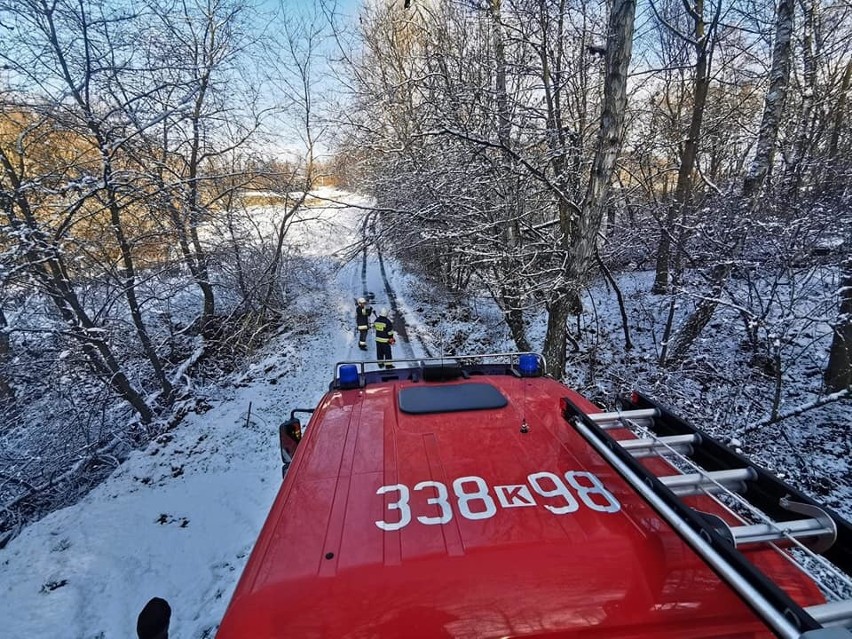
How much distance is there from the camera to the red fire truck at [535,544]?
120 centimetres

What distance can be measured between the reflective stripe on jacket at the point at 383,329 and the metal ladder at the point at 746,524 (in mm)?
7882

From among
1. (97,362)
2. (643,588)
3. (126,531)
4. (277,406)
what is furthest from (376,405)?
(97,362)

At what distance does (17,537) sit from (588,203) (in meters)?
9.47

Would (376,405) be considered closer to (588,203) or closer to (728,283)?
(588,203)

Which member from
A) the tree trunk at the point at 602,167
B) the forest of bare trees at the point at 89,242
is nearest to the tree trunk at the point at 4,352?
the forest of bare trees at the point at 89,242

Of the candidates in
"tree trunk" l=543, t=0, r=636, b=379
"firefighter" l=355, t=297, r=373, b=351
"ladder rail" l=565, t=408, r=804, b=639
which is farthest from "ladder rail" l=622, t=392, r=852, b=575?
"firefighter" l=355, t=297, r=373, b=351

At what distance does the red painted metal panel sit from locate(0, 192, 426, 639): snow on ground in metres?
3.84

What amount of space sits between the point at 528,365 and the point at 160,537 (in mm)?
5727

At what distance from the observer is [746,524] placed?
1592 mm

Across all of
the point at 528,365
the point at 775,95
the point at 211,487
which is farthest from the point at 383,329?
the point at 775,95

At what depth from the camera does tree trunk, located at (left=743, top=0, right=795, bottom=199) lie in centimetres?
683

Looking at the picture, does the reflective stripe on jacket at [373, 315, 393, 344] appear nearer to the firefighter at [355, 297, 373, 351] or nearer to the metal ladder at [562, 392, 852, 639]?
the firefighter at [355, 297, 373, 351]

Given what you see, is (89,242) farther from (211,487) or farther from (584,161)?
(584,161)

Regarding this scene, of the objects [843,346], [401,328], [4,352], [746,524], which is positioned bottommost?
[401,328]
